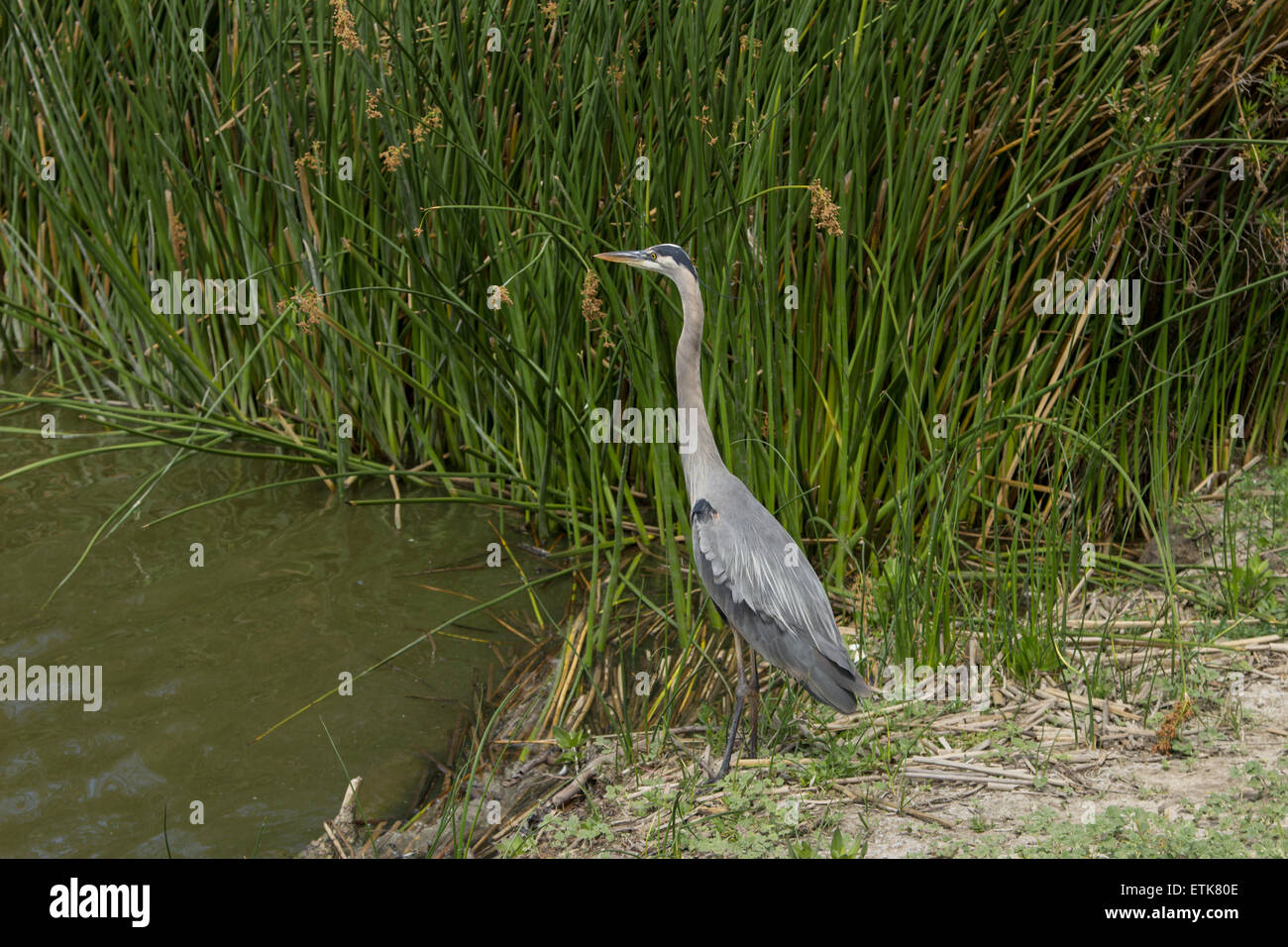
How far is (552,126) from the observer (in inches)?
195

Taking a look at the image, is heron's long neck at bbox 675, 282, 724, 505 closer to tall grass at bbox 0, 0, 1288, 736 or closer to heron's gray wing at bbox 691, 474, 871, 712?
heron's gray wing at bbox 691, 474, 871, 712

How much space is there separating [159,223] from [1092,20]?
4321 millimetres

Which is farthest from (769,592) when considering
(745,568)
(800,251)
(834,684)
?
(800,251)

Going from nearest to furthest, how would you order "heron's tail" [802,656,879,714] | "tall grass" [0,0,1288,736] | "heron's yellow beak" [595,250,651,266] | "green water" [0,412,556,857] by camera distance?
"heron's tail" [802,656,879,714] < "heron's yellow beak" [595,250,651,266] < "green water" [0,412,556,857] < "tall grass" [0,0,1288,736]

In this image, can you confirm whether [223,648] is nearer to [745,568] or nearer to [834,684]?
[745,568]

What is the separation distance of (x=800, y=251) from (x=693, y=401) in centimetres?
120

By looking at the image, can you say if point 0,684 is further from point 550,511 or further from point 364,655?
point 550,511

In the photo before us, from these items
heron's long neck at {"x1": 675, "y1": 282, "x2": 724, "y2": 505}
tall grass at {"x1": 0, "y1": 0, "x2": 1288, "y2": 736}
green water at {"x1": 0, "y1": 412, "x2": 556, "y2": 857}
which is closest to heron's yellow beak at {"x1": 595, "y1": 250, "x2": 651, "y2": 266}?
heron's long neck at {"x1": 675, "y1": 282, "x2": 724, "y2": 505}

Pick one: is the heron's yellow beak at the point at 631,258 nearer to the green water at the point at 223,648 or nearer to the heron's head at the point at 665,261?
the heron's head at the point at 665,261

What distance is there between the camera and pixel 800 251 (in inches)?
169

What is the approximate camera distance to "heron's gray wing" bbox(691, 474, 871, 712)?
314 centimetres

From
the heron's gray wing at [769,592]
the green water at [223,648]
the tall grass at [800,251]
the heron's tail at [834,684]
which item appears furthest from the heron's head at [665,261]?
the green water at [223,648]

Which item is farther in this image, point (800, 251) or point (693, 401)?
point (800, 251)
